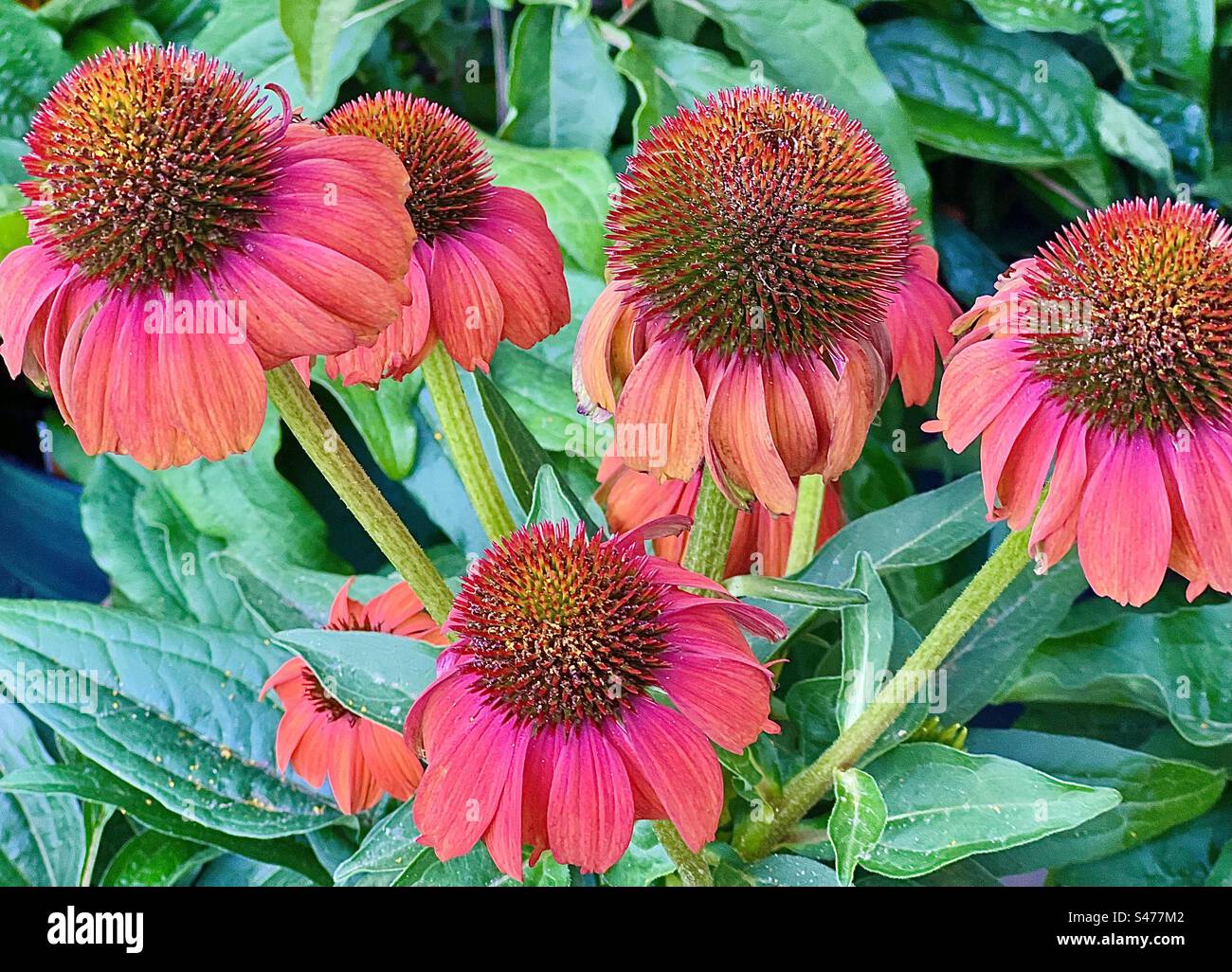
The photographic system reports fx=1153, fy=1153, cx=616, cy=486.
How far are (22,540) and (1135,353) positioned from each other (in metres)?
0.89

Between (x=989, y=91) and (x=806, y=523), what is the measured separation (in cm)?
52

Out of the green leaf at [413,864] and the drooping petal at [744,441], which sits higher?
the drooping petal at [744,441]

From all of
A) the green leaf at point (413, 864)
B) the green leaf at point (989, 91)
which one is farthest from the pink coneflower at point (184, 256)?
the green leaf at point (989, 91)

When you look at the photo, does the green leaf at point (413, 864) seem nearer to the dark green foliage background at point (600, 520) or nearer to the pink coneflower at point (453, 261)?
the dark green foliage background at point (600, 520)

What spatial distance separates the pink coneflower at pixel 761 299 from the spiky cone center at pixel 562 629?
1.7 inches

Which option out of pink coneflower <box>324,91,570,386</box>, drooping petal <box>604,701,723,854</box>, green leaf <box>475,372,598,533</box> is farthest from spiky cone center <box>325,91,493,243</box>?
drooping petal <box>604,701,723,854</box>

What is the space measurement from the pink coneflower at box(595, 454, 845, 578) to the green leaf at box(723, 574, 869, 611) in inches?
2.5

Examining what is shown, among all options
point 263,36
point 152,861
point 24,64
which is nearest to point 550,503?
point 152,861

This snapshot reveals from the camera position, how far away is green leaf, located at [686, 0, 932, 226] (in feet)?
2.55

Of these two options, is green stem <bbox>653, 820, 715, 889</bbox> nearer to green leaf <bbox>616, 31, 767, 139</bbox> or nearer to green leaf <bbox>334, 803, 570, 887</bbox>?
green leaf <bbox>334, 803, 570, 887</bbox>

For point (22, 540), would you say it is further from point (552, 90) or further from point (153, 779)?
point (552, 90)

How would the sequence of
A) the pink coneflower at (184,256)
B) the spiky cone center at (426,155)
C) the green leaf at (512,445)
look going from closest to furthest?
the pink coneflower at (184,256) → the spiky cone center at (426,155) → the green leaf at (512,445)

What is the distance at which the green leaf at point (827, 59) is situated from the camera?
2.55ft

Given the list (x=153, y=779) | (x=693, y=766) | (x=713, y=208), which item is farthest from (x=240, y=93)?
(x=153, y=779)
